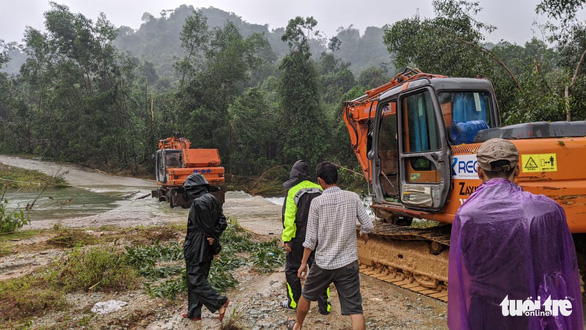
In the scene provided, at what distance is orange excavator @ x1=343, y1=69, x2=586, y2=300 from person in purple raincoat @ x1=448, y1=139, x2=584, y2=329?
269 cm

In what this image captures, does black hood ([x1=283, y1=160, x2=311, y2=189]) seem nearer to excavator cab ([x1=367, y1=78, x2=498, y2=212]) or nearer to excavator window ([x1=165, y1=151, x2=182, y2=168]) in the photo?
excavator cab ([x1=367, y1=78, x2=498, y2=212])

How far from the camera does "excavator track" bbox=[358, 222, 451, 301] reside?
5504 millimetres

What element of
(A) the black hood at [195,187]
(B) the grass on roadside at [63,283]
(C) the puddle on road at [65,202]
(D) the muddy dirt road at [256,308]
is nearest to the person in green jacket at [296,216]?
(D) the muddy dirt road at [256,308]

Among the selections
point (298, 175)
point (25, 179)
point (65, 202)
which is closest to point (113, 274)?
point (298, 175)

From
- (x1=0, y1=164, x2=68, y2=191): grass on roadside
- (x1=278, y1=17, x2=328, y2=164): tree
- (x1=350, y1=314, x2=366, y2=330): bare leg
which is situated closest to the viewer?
(x1=350, y1=314, x2=366, y2=330): bare leg

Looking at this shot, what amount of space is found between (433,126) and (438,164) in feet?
1.79

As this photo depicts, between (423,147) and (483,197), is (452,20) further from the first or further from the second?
(483,197)

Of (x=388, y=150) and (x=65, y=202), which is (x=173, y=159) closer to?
(x=65, y=202)

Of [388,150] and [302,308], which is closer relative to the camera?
[302,308]

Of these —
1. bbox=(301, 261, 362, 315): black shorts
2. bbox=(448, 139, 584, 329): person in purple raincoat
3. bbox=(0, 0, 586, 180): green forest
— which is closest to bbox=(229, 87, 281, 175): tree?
bbox=(0, 0, 586, 180): green forest

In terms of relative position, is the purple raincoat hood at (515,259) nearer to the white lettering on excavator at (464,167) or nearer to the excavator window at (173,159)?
the white lettering on excavator at (464,167)

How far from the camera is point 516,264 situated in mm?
1857

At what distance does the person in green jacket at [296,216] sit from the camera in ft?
14.8

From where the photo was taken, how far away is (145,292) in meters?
5.65
